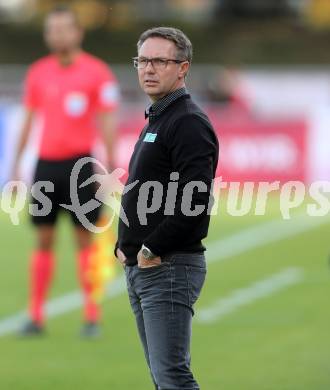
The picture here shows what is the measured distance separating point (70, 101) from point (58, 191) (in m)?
0.75

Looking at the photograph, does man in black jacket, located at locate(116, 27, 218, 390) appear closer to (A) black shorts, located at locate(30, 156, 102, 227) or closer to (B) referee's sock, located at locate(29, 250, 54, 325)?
(A) black shorts, located at locate(30, 156, 102, 227)

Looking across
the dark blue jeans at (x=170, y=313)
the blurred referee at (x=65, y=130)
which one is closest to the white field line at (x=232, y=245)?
the blurred referee at (x=65, y=130)

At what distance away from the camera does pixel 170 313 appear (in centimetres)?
536

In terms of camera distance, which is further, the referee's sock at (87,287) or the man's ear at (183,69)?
the referee's sock at (87,287)

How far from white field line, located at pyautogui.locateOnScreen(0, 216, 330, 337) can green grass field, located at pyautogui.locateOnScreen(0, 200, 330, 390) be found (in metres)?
0.17

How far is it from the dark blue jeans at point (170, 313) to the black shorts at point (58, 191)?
396cm

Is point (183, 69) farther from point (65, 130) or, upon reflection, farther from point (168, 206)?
point (65, 130)

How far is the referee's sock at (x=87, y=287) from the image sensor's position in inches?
372

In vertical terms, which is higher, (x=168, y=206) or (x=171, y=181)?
(x=171, y=181)

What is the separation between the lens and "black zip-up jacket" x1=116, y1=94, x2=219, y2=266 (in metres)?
5.23

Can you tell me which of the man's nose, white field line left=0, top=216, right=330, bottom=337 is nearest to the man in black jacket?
the man's nose

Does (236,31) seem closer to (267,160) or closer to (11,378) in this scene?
(267,160)

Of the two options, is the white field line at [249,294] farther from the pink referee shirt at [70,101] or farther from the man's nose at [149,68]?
the man's nose at [149,68]

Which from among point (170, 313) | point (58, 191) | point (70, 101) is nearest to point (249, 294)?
point (58, 191)
